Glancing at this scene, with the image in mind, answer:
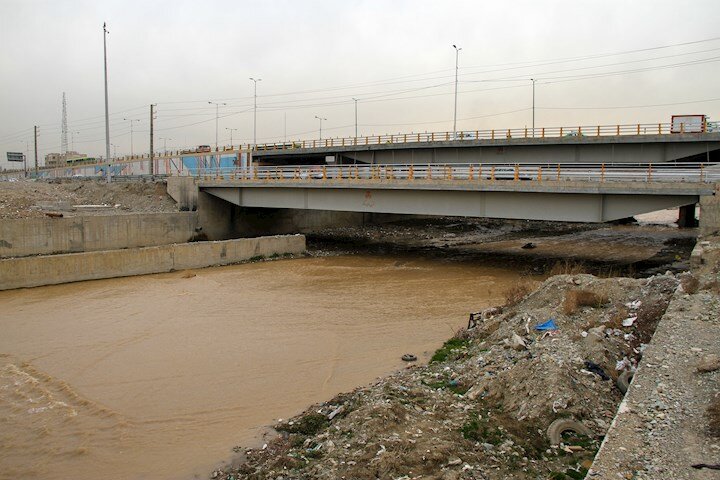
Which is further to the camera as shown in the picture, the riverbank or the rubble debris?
the rubble debris

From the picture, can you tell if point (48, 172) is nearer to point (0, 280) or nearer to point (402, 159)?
point (402, 159)

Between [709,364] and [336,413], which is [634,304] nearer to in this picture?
[709,364]

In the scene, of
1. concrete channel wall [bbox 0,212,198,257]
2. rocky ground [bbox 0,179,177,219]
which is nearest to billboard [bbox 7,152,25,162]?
rocky ground [bbox 0,179,177,219]

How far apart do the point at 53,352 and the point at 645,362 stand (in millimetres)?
15326

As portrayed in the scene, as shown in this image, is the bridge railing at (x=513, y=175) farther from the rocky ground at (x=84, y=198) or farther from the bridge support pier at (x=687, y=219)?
the bridge support pier at (x=687, y=219)

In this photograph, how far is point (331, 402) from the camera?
1103 centimetres

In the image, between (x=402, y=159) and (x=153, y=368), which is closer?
(x=153, y=368)

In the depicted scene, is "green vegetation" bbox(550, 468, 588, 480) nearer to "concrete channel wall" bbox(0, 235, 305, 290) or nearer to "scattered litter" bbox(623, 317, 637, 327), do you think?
"scattered litter" bbox(623, 317, 637, 327)

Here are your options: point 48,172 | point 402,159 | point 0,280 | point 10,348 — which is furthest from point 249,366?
point 48,172

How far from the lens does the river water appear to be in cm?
1030

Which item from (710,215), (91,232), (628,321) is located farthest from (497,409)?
(91,232)

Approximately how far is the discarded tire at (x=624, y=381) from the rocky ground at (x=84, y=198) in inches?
1388

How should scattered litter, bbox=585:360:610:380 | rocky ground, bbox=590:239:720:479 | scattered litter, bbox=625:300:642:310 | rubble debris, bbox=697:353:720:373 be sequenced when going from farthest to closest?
scattered litter, bbox=625:300:642:310
scattered litter, bbox=585:360:610:380
rubble debris, bbox=697:353:720:373
rocky ground, bbox=590:239:720:479

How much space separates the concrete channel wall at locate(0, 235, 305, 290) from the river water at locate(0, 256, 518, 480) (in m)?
0.79
